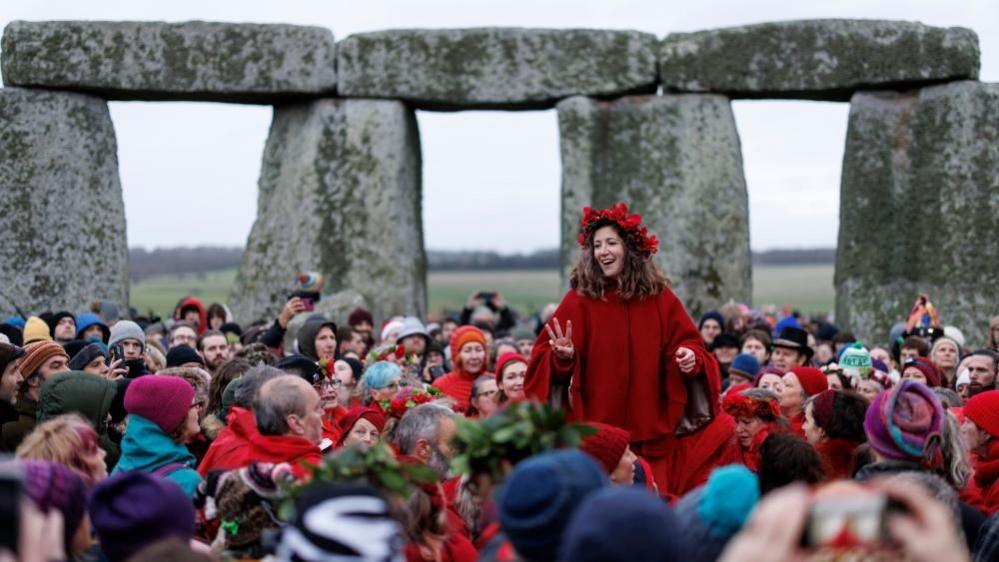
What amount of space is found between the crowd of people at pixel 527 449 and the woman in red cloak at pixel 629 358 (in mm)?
11

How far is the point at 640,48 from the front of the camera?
49.3ft

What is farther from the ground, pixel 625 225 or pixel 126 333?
pixel 625 225

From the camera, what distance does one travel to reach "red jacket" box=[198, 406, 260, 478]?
222 inches

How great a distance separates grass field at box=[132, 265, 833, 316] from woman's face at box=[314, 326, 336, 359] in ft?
87.5

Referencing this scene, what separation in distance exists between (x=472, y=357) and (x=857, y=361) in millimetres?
2453

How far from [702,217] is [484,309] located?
2.81 meters

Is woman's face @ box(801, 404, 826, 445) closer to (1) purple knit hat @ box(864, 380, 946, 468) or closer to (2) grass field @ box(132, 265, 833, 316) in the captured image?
(1) purple knit hat @ box(864, 380, 946, 468)

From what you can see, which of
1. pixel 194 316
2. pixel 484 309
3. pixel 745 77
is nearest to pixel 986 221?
pixel 745 77

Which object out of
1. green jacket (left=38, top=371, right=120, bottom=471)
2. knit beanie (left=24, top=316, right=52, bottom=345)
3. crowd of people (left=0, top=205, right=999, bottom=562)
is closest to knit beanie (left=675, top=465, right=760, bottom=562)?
crowd of people (left=0, top=205, right=999, bottom=562)

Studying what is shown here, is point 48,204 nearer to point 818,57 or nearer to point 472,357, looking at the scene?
point 472,357

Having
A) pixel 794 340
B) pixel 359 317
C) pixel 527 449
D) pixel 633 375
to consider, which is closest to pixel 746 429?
pixel 633 375

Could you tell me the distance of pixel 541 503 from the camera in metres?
3.73

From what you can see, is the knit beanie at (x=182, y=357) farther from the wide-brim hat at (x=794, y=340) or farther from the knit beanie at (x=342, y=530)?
the knit beanie at (x=342, y=530)

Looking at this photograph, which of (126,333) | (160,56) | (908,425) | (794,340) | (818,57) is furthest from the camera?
(160,56)
